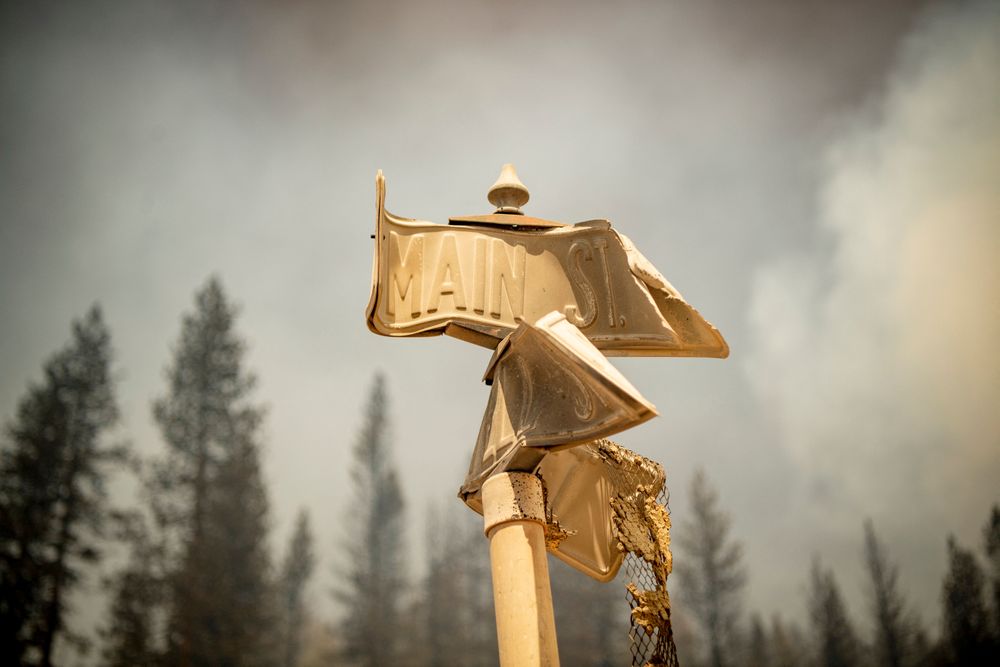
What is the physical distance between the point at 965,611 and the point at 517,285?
812 inches

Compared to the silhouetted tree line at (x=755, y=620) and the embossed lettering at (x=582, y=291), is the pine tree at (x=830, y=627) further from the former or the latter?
the embossed lettering at (x=582, y=291)

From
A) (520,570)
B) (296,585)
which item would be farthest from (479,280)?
(296,585)

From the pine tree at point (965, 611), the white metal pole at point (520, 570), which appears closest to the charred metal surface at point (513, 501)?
the white metal pole at point (520, 570)

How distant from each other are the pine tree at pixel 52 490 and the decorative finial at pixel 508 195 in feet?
62.0

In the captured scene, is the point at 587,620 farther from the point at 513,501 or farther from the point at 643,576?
the point at 513,501

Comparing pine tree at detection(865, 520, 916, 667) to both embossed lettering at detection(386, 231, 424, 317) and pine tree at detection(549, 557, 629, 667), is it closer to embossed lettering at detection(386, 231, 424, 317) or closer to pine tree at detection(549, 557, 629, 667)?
pine tree at detection(549, 557, 629, 667)

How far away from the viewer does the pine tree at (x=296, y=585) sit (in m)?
37.3

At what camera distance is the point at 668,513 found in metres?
6.48

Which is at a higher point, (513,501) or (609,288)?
(609,288)

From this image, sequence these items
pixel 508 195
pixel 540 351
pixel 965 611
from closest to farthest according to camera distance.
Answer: pixel 540 351
pixel 508 195
pixel 965 611

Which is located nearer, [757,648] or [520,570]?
[520,570]

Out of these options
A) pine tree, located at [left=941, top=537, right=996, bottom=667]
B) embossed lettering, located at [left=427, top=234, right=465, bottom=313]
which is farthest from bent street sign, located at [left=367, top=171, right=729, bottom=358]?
pine tree, located at [left=941, top=537, right=996, bottom=667]

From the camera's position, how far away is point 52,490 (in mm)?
23000

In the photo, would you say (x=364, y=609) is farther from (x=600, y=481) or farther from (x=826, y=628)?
(x=600, y=481)
